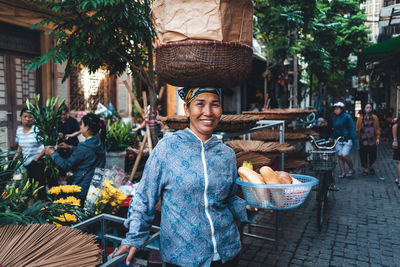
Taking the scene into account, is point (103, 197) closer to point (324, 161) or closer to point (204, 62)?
point (204, 62)

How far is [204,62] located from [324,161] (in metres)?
3.93

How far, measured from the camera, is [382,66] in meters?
9.91

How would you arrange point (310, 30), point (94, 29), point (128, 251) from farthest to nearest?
point (310, 30) → point (94, 29) → point (128, 251)

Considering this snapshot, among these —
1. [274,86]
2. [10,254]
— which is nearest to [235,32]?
[10,254]

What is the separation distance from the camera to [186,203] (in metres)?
1.78

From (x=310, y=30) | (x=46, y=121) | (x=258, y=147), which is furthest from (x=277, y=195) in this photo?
(x=310, y=30)

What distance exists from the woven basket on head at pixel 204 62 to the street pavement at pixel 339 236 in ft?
9.02

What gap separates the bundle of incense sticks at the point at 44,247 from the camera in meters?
1.14

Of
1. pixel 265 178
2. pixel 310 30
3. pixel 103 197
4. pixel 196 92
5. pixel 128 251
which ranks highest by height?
pixel 310 30

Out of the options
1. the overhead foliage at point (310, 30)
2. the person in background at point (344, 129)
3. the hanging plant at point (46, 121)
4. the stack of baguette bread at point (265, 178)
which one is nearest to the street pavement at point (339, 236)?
the person in background at point (344, 129)

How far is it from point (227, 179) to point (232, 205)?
0.21 metres

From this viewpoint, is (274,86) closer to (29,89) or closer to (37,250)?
(29,89)

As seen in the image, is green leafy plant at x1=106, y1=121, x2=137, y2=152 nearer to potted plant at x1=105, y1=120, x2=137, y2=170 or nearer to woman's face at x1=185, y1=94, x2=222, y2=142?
potted plant at x1=105, y1=120, x2=137, y2=170

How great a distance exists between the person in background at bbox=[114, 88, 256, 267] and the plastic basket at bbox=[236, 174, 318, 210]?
0.90ft
